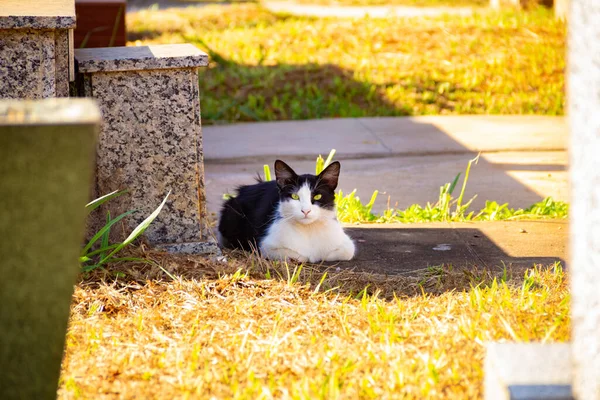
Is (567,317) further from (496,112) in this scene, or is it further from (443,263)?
(496,112)

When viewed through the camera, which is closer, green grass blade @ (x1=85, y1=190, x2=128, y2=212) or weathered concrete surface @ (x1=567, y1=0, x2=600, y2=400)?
weathered concrete surface @ (x1=567, y1=0, x2=600, y2=400)

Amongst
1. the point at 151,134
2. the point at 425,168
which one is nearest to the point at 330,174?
the point at 151,134

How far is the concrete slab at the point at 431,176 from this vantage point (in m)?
5.61

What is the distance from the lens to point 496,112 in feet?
27.3

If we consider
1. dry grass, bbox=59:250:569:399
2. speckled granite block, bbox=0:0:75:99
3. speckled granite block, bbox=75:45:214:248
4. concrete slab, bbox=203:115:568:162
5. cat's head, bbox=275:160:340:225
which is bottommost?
dry grass, bbox=59:250:569:399

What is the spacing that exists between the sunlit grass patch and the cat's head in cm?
426

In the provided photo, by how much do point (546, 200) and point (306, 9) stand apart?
10.5m

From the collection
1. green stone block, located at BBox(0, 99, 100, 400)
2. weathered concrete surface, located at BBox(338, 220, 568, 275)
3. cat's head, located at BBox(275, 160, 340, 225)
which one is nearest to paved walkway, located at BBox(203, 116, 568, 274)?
weathered concrete surface, located at BBox(338, 220, 568, 275)

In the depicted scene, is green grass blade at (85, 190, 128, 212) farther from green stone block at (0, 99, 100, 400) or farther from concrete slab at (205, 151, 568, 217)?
concrete slab at (205, 151, 568, 217)

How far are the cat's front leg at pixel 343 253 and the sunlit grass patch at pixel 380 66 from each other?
4.42 metres

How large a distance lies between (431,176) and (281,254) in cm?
259

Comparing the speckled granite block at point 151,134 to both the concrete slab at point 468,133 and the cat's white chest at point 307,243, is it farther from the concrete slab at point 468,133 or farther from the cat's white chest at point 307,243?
the concrete slab at point 468,133

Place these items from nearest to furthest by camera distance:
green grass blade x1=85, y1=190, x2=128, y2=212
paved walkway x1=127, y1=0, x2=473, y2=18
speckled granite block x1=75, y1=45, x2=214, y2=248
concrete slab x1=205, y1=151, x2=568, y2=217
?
green grass blade x1=85, y1=190, x2=128, y2=212 → speckled granite block x1=75, y1=45, x2=214, y2=248 → concrete slab x1=205, y1=151, x2=568, y2=217 → paved walkway x1=127, y1=0, x2=473, y2=18

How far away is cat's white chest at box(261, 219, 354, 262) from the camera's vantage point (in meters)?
3.92
